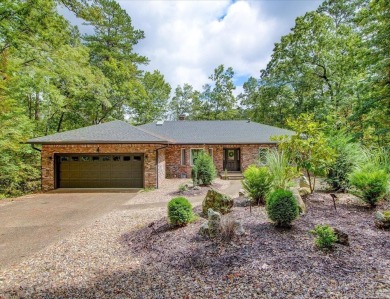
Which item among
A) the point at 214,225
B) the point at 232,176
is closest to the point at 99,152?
the point at 232,176

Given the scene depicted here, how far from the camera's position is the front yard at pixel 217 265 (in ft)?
8.50

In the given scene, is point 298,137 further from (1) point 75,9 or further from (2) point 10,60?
(2) point 10,60

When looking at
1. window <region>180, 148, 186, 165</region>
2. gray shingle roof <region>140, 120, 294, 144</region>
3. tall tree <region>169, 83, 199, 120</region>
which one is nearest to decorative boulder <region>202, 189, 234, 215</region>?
gray shingle roof <region>140, 120, 294, 144</region>

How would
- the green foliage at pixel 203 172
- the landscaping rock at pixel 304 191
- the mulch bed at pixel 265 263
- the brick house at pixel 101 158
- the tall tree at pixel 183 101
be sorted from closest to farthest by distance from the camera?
the mulch bed at pixel 265 263 < the landscaping rock at pixel 304 191 < the brick house at pixel 101 158 < the green foliage at pixel 203 172 < the tall tree at pixel 183 101

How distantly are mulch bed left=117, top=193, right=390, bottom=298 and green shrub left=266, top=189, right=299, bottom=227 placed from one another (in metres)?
0.18

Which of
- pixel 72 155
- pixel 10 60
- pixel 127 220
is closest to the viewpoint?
pixel 127 220

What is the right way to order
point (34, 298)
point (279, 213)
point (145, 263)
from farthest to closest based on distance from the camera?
point (279, 213) < point (145, 263) < point (34, 298)

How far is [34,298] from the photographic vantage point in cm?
279

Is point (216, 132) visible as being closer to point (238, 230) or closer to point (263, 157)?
point (263, 157)

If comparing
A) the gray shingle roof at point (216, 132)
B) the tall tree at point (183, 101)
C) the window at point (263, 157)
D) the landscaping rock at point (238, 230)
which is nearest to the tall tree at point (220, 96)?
the tall tree at point (183, 101)

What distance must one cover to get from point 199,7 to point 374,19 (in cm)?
601

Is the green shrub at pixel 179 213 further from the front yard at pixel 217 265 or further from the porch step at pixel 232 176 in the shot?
the porch step at pixel 232 176

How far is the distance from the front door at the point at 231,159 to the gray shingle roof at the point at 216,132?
117 cm

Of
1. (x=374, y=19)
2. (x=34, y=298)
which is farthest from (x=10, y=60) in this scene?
(x=374, y=19)
